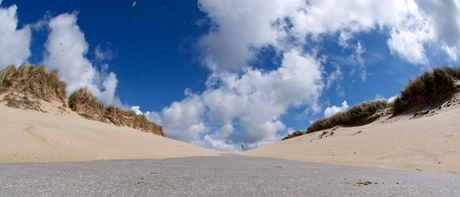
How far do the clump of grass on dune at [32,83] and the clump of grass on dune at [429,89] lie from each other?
9.86 m

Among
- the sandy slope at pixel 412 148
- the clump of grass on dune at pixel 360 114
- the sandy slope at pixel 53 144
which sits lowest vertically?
the sandy slope at pixel 412 148

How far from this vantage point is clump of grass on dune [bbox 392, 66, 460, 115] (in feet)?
27.2

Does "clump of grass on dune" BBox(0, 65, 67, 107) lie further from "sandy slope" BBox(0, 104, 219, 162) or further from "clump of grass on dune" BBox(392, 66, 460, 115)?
"clump of grass on dune" BBox(392, 66, 460, 115)

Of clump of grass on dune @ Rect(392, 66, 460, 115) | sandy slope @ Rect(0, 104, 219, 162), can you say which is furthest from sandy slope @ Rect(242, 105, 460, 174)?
sandy slope @ Rect(0, 104, 219, 162)

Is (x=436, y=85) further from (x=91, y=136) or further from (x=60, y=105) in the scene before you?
(x=60, y=105)

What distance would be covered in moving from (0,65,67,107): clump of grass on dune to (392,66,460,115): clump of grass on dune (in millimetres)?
9861

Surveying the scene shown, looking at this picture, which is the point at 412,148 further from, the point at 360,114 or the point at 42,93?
the point at 42,93

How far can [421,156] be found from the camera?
475 cm

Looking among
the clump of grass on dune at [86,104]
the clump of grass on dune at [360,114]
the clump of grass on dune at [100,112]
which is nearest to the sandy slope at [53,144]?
the clump of grass on dune at [86,104]

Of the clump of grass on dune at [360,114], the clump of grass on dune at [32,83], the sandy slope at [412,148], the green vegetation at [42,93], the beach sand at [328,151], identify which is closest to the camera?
the beach sand at [328,151]

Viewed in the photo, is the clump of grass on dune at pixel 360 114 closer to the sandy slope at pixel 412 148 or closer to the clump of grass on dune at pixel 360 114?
the clump of grass on dune at pixel 360 114

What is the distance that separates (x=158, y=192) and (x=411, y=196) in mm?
1526

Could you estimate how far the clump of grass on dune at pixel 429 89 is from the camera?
27.2 feet

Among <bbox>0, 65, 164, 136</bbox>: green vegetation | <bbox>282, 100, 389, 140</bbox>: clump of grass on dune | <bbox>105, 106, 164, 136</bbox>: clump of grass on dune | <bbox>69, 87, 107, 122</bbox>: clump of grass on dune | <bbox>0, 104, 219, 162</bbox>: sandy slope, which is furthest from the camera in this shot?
<bbox>282, 100, 389, 140</bbox>: clump of grass on dune
